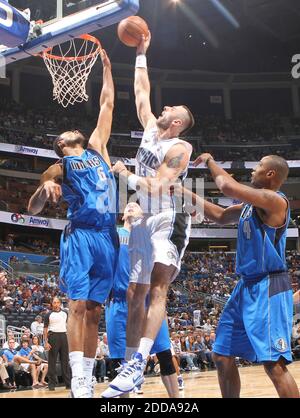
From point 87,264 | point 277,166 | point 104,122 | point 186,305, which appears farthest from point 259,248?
point 186,305

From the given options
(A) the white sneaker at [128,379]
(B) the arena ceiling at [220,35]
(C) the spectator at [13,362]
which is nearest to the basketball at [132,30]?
(A) the white sneaker at [128,379]

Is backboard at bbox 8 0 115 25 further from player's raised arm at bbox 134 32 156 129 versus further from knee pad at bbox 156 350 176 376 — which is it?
knee pad at bbox 156 350 176 376

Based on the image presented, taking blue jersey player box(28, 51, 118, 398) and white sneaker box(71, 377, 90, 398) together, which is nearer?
white sneaker box(71, 377, 90, 398)

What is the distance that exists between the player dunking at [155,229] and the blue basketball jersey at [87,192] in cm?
25

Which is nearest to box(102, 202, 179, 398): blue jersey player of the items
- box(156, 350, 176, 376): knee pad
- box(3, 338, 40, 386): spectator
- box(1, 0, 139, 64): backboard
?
box(156, 350, 176, 376): knee pad

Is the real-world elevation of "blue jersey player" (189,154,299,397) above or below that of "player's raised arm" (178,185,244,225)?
below

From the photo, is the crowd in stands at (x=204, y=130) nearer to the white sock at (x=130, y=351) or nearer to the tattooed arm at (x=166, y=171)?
the tattooed arm at (x=166, y=171)

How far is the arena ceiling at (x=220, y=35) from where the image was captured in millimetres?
24500

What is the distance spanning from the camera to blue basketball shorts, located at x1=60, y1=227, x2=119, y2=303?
3.87 meters

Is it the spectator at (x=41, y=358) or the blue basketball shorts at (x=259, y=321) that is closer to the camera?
the blue basketball shorts at (x=259, y=321)

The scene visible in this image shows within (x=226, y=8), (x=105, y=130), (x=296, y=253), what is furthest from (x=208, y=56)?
(x=105, y=130)

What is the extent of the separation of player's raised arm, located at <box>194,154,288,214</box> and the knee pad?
5.75 ft

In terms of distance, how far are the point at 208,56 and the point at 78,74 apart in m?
23.7

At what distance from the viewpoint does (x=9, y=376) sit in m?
9.88
